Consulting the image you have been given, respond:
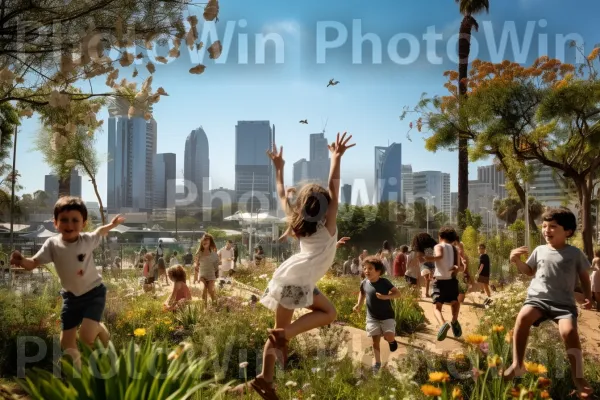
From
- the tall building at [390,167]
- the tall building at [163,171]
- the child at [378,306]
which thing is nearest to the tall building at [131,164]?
the tall building at [163,171]

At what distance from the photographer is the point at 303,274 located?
12.4 feet

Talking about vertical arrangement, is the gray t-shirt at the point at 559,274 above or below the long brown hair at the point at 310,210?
below

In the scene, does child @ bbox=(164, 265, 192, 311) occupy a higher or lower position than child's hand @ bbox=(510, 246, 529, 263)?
lower

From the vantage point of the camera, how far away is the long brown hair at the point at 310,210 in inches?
153

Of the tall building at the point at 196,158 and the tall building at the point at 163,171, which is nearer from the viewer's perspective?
the tall building at the point at 163,171

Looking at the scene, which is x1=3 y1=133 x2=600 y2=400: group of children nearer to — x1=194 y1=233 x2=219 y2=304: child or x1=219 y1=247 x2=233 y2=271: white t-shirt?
x1=194 y1=233 x2=219 y2=304: child

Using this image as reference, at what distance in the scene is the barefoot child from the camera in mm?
4090

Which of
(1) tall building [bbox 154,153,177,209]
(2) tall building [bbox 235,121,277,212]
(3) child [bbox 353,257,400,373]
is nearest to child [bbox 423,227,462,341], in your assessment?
(3) child [bbox 353,257,400,373]

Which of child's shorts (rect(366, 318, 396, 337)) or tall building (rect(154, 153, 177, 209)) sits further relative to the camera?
tall building (rect(154, 153, 177, 209))

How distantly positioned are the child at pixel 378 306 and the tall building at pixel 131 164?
44531 millimetres

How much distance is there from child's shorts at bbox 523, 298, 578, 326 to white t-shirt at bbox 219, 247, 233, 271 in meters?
9.86

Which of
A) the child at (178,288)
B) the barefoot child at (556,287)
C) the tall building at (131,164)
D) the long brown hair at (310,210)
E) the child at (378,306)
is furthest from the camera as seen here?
the tall building at (131,164)

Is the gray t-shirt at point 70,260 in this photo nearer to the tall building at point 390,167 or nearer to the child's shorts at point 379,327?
the child's shorts at point 379,327

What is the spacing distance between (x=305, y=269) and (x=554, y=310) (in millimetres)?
2018
